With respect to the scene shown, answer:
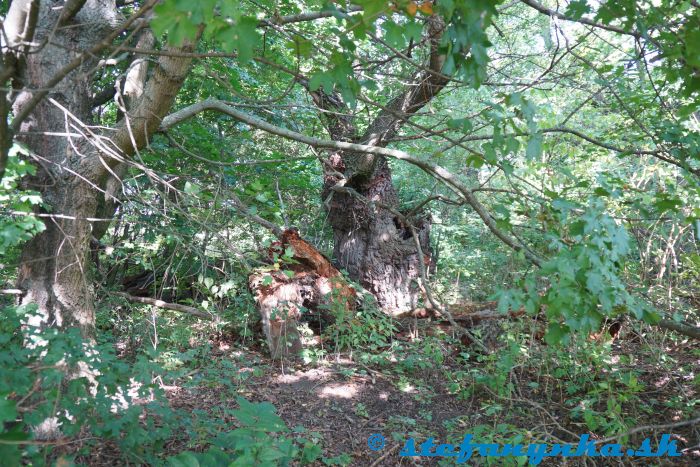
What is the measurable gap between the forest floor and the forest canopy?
0.03m

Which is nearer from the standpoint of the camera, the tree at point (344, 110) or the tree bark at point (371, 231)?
the tree at point (344, 110)

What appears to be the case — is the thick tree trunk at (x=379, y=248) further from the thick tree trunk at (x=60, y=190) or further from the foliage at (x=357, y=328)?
the thick tree trunk at (x=60, y=190)

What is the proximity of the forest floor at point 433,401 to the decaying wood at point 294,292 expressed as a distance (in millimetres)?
301

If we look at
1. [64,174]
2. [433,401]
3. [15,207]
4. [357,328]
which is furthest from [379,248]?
[15,207]

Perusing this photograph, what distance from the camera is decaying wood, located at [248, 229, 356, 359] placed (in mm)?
5227

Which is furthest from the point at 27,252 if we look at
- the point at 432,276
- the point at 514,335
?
the point at 432,276

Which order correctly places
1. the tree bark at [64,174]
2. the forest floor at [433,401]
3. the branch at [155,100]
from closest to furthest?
1. the branch at [155,100]
2. the tree bark at [64,174]
3. the forest floor at [433,401]

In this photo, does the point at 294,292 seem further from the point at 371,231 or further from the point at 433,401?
the point at 433,401

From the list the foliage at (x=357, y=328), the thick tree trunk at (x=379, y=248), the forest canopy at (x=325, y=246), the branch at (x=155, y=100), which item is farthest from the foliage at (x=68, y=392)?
the thick tree trunk at (x=379, y=248)

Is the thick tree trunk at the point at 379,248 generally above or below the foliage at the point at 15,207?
below

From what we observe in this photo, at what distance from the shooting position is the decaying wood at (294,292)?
5227mm

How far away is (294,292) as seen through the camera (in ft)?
18.1

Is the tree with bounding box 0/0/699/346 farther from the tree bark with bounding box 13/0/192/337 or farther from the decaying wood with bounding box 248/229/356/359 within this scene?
the decaying wood with bounding box 248/229/356/359

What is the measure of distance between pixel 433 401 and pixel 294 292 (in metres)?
1.98
